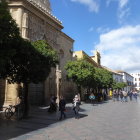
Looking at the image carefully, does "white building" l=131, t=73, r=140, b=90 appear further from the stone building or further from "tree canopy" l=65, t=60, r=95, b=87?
"tree canopy" l=65, t=60, r=95, b=87

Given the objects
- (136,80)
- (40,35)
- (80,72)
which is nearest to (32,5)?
(40,35)

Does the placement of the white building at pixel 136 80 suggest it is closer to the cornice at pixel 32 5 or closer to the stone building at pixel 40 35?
the stone building at pixel 40 35

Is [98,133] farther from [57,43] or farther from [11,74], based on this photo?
[57,43]

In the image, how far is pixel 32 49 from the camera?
1298cm

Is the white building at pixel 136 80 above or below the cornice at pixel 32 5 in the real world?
below

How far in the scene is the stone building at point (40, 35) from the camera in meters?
18.9

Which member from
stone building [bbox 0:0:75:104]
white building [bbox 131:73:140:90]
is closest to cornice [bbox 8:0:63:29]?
stone building [bbox 0:0:75:104]

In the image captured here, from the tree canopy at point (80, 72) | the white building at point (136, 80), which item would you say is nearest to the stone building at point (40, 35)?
the tree canopy at point (80, 72)

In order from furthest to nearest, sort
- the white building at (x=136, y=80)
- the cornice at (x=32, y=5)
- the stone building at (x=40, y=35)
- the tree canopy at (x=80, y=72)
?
1. the white building at (x=136, y=80)
2. the tree canopy at (x=80, y=72)
3. the cornice at (x=32, y=5)
4. the stone building at (x=40, y=35)

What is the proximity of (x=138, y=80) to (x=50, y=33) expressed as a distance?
10725 cm

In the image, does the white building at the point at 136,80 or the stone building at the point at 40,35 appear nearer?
the stone building at the point at 40,35

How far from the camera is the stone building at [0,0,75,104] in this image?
18891 mm

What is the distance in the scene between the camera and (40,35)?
21.9m

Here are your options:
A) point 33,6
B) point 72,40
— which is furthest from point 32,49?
point 72,40
